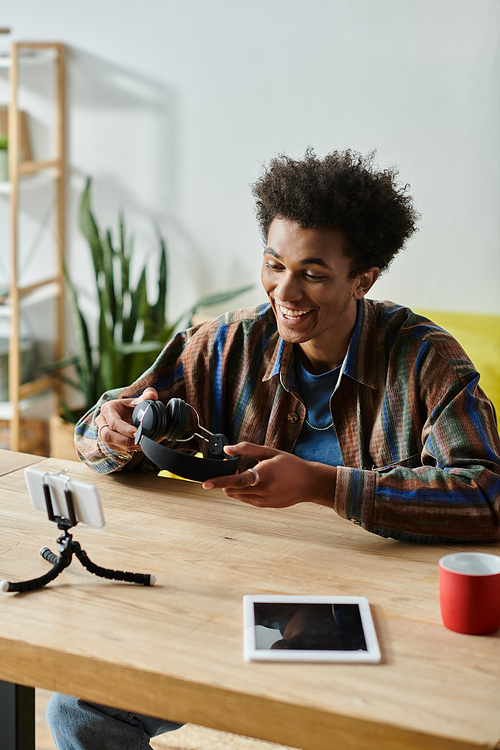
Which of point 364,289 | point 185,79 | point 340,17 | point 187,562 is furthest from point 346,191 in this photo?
point 185,79

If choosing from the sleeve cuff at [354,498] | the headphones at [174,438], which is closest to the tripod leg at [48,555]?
the headphones at [174,438]

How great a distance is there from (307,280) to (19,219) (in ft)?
8.33

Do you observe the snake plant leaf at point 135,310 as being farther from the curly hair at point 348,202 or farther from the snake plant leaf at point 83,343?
the curly hair at point 348,202

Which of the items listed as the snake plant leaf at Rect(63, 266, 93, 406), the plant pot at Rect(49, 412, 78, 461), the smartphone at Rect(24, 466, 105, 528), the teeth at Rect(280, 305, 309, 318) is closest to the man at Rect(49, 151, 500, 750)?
the teeth at Rect(280, 305, 309, 318)

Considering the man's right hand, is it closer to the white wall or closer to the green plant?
the green plant

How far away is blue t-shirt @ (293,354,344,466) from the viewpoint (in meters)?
1.61

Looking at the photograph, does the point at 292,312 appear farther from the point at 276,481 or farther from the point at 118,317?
the point at 118,317

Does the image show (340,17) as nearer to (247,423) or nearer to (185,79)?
(185,79)

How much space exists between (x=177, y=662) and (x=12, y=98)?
9.34 ft

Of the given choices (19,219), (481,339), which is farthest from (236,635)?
(19,219)

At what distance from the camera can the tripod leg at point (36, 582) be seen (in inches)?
42.1

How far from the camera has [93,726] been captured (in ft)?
4.19

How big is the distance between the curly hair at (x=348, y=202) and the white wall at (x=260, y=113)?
150 centimetres

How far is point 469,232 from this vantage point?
304cm
